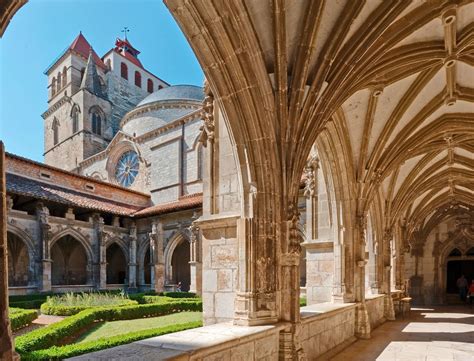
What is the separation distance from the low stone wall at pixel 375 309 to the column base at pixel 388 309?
0.26m

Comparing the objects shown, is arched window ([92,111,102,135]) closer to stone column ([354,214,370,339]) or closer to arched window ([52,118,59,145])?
arched window ([52,118,59,145])

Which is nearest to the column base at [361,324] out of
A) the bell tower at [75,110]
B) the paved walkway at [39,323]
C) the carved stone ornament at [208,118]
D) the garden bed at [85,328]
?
the garden bed at [85,328]

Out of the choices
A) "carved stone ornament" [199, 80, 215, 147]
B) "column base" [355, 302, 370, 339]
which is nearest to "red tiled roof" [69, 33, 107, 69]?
"carved stone ornament" [199, 80, 215, 147]

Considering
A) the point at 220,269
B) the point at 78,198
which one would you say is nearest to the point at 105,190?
the point at 78,198

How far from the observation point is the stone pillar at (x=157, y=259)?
18250mm

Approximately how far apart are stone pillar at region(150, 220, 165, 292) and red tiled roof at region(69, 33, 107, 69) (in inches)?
796

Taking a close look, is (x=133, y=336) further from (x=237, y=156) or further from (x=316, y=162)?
(x=316, y=162)

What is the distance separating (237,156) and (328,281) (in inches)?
172

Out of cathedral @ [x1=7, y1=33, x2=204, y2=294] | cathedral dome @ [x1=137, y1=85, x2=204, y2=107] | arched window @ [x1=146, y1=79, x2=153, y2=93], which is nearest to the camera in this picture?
cathedral @ [x1=7, y1=33, x2=204, y2=294]

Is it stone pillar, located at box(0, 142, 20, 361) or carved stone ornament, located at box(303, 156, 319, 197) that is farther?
carved stone ornament, located at box(303, 156, 319, 197)

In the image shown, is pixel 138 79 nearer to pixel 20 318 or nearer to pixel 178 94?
pixel 178 94

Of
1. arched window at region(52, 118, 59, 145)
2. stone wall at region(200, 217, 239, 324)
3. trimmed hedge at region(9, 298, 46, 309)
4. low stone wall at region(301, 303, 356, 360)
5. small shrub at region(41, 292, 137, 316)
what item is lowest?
trimmed hedge at region(9, 298, 46, 309)

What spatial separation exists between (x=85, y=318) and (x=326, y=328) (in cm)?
513

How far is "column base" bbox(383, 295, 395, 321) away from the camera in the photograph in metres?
10.6
